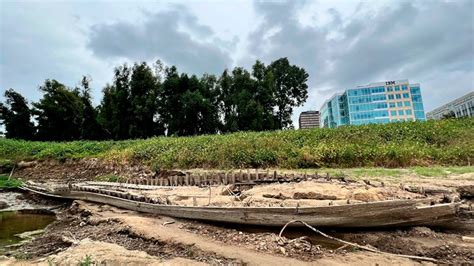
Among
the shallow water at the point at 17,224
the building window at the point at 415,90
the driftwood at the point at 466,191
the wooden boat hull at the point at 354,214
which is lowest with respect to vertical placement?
the shallow water at the point at 17,224

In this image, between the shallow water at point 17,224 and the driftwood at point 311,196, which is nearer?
the driftwood at point 311,196

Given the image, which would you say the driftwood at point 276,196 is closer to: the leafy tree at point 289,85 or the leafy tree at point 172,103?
the leafy tree at point 172,103

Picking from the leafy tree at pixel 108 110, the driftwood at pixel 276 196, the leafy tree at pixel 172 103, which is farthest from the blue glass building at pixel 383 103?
the driftwood at pixel 276 196

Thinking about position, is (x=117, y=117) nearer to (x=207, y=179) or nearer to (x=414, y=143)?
(x=207, y=179)

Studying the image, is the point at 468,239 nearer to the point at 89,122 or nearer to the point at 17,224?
the point at 17,224

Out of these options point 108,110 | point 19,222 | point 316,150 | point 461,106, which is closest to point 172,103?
point 108,110

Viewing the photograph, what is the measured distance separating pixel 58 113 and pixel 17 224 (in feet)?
91.3

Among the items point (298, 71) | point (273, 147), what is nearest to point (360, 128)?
point (273, 147)

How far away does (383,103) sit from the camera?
6106 cm

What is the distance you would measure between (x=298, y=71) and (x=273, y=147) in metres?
24.9

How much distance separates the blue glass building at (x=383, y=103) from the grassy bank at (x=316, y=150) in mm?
45239

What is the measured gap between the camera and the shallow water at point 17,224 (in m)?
6.67

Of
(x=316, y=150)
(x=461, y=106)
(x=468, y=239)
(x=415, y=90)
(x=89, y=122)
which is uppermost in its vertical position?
(x=415, y=90)

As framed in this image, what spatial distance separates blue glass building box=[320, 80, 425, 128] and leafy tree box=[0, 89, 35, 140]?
170 ft
